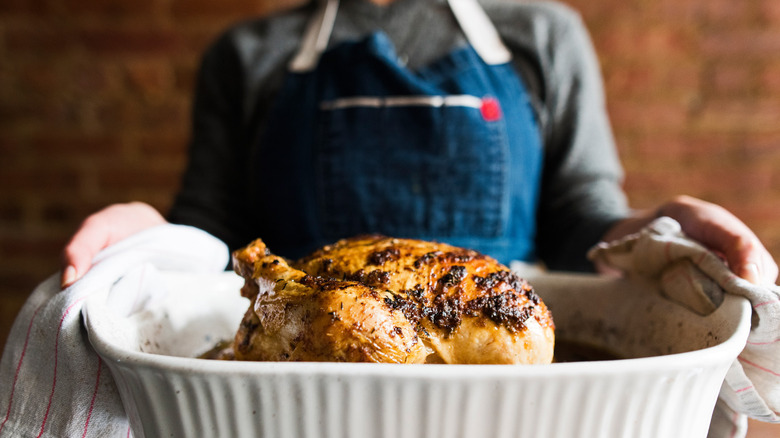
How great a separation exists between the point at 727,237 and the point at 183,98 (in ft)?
4.12

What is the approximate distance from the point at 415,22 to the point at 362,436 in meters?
0.74

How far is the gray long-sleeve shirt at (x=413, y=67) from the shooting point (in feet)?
2.96

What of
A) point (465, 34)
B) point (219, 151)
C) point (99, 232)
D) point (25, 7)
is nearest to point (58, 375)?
point (99, 232)

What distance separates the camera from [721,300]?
0.42 m

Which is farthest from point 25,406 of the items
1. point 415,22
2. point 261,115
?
point 415,22

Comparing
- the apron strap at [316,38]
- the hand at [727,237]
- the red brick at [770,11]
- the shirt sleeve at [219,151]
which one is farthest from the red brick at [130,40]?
the red brick at [770,11]

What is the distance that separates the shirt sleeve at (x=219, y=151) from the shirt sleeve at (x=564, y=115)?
17.9 inches

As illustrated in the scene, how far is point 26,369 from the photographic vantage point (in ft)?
1.30

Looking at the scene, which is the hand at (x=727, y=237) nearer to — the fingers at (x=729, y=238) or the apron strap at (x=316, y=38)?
the fingers at (x=729, y=238)

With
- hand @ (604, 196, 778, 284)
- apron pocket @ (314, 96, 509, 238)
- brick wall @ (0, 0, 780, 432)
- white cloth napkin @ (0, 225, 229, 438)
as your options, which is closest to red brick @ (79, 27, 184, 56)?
brick wall @ (0, 0, 780, 432)

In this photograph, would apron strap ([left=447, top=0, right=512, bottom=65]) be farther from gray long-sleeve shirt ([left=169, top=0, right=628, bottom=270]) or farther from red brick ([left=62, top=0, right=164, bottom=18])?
red brick ([left=62, top=0, right=164, bottom=18])

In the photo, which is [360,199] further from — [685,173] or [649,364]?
[685,173]

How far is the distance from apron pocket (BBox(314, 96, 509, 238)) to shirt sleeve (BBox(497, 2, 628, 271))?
0.14 metres

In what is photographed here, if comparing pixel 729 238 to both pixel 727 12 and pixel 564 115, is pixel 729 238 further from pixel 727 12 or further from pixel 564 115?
pixel 727 12
